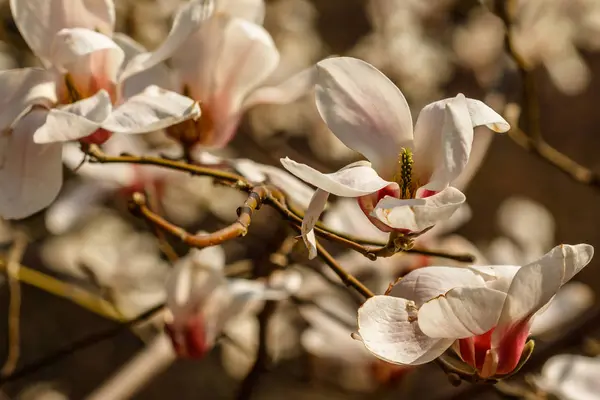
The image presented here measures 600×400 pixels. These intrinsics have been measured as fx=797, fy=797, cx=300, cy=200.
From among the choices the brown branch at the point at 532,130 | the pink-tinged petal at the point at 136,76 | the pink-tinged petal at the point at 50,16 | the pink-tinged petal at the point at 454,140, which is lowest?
the brown branch at the point at 532,130

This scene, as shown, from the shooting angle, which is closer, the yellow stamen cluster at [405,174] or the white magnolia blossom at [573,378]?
the yellow stamen cluster at [405,174]

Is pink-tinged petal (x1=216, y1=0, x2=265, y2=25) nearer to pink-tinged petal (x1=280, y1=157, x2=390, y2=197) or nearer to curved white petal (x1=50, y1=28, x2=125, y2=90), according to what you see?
curved white petal (x1=50, y1=28, x2=125, y2=90)

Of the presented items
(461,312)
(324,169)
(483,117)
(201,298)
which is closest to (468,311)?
(461,312)

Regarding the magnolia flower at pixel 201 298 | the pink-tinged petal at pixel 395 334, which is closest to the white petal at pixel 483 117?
the pink-tinged petal at pixel 395 334

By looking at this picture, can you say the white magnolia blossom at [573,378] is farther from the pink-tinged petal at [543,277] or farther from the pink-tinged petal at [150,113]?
the pink-tinged petal at [150,113]

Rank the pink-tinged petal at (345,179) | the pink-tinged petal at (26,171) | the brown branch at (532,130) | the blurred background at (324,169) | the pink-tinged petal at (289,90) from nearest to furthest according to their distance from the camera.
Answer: the pink-tinged petal at (345,179) < the pink-tinged petal at (26,171) < the pink-tinged petal at (289,90) < the brown branch at (532,130) < the blurred background at (324,169)

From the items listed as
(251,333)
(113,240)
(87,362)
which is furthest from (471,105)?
(87,362)

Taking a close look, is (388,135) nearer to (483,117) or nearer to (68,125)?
(483,117)

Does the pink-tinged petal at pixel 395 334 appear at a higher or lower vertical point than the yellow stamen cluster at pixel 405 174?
lower

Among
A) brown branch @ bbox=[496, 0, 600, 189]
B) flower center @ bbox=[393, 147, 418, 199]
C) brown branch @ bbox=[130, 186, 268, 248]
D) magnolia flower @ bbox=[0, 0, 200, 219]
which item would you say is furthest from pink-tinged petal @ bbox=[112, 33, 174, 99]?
brown branch @ bbox=[496, 0, 600, 189]

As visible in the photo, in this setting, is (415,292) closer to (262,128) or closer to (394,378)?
(394,378)
